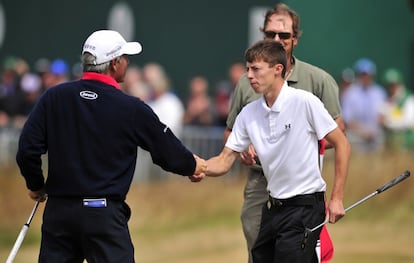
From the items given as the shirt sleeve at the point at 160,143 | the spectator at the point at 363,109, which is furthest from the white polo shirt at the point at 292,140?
the spectator at the point at 363,109

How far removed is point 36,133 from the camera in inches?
310

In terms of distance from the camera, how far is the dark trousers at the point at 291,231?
27.2ft

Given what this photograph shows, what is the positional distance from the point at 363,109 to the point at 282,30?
30.1 feet

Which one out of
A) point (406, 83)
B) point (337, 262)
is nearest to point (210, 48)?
point (406, 83)

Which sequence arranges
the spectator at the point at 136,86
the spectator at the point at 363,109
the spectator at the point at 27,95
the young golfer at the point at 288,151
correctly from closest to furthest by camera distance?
the young golfer at the point at 288,151 < the spectator at the point at 363,109 < the spectator at the point at 136,86 < the spectator at the point at 27,95

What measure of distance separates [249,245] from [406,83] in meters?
13.0

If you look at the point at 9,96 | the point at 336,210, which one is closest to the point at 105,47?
the point at 336,210

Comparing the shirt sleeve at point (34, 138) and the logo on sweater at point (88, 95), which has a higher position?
the logo on sweater at point (88, 95)

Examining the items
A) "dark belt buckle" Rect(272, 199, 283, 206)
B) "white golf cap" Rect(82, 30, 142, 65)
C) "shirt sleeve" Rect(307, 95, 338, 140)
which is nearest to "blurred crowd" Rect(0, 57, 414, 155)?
"dark belt buckle" Rect(272, 199, 283, 206)

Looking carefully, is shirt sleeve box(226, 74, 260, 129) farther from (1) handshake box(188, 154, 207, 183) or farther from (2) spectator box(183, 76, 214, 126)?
(2) spectator box(183, 76, 214, 126)

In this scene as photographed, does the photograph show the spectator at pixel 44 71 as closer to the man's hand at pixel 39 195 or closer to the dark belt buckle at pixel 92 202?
the man's hand at pixel 39 195

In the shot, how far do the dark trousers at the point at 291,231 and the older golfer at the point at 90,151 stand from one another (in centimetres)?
101

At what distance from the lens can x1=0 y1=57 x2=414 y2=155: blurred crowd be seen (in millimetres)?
17234

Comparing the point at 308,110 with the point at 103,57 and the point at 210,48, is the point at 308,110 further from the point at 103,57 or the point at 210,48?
the point at 210,48
